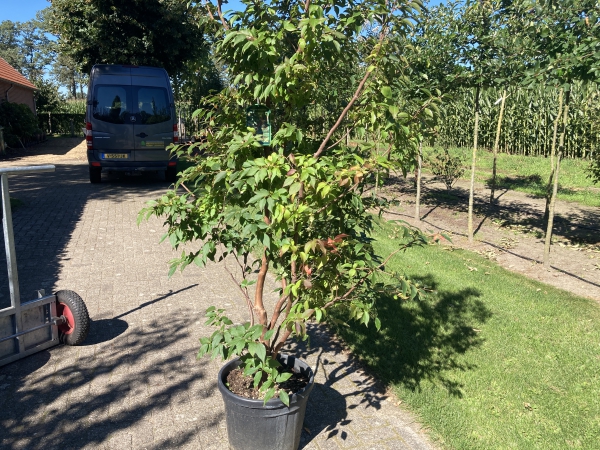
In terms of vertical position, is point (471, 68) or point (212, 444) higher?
point (471, 68)

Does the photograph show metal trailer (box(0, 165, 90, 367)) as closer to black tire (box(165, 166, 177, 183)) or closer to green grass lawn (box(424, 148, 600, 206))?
black tire (box(165, 166, 177, 183))

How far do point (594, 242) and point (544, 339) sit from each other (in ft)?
15.4

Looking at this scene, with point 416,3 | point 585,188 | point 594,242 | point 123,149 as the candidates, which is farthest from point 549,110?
point 416,3

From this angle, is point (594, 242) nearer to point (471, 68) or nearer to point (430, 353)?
point (471, 68)

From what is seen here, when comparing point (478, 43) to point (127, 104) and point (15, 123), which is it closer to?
point (127, 104)

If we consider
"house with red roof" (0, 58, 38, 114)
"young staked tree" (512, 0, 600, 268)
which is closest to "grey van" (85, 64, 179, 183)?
"young staked tree" (512, 0, 600, 268)

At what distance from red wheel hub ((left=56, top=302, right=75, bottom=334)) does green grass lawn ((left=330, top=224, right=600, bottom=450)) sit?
7.99ft

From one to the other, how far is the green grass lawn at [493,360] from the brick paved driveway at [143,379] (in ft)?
0.94

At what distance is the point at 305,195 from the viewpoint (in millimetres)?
2496

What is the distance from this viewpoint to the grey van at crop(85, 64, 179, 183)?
11.5m

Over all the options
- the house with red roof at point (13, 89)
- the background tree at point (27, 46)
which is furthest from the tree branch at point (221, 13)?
the background tree at point (27, 46)

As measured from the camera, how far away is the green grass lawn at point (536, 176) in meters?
12.8

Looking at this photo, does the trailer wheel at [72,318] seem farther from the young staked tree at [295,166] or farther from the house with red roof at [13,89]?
the house with red roof at [13,89]

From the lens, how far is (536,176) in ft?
51.1
